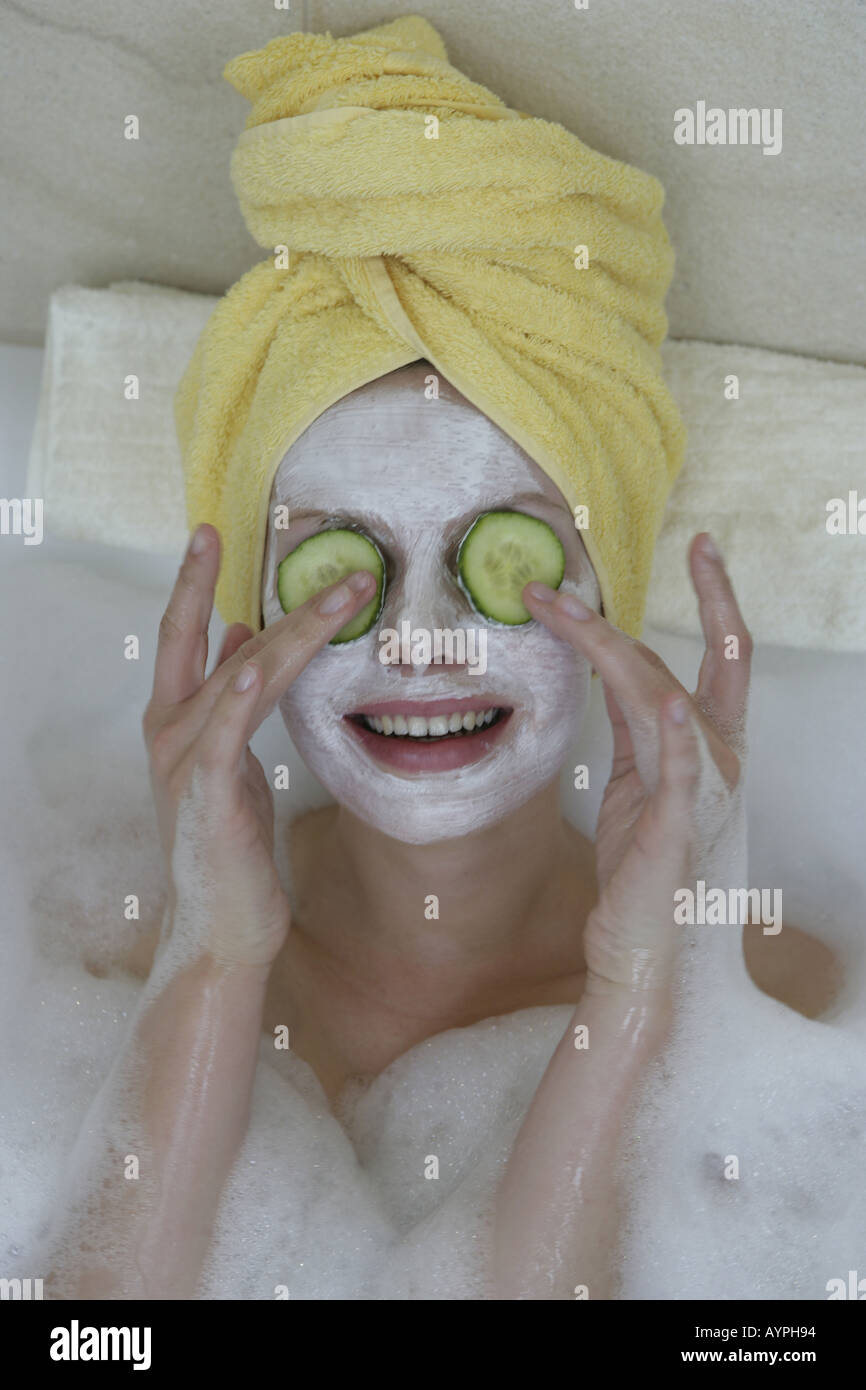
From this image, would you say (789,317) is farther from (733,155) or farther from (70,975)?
(70,975)

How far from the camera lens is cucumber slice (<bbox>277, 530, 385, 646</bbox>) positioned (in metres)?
1.32

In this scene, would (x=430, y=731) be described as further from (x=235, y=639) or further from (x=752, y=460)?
(x=752, y=460)

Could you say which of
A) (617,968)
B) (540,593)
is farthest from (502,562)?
(617,968)

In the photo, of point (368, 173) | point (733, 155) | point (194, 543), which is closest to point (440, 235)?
point (368, 173)

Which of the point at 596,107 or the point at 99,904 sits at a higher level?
the point at 596,107

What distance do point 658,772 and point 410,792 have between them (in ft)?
0.79

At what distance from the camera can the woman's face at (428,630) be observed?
131 centimetres

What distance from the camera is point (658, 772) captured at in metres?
1.22

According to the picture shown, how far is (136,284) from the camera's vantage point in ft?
5.98

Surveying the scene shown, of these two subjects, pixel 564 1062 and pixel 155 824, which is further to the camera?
pixel 155 824

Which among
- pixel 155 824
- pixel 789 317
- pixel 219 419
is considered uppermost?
pixel 789 317

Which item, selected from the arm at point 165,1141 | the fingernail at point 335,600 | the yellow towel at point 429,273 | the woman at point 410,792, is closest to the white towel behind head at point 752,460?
the yellow towel at point 429,273

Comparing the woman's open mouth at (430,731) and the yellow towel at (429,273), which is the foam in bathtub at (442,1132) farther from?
the yellow towel at (429,273)

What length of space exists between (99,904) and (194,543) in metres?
0.51
